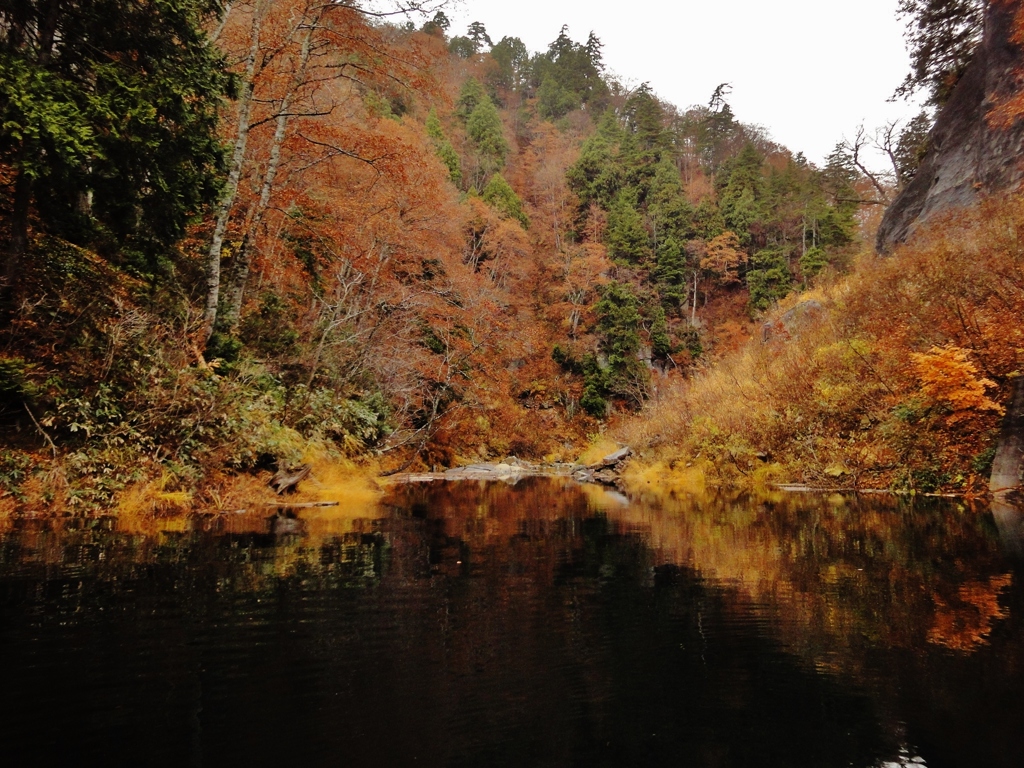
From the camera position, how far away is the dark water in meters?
1.83

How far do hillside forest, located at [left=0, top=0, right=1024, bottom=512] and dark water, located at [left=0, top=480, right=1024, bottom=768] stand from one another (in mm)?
3206

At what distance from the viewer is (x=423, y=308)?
20.5 meters

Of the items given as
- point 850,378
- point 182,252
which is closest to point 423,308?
point 182,252

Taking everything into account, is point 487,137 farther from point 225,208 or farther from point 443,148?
point 225,208

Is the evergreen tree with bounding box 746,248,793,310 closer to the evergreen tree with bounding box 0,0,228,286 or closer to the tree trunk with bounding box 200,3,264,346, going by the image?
the tree trunk with bounding box 200,3,264,346

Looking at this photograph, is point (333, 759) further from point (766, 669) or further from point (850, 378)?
point (850, 378)

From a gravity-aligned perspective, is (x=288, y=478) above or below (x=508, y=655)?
above

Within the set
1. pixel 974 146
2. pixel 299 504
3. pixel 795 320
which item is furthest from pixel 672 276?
pixel 299 504

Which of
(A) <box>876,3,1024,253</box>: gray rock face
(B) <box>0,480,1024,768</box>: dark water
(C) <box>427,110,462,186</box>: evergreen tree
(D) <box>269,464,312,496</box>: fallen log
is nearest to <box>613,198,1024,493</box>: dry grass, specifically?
(A) <box>876,3,1024,253</box>: gray rock face

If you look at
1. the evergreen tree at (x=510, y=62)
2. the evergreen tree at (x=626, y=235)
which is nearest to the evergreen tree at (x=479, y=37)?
the evergreen tree at (x=510, y=62)

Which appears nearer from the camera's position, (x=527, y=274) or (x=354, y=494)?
(x=354, y=494)

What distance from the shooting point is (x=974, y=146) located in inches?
721

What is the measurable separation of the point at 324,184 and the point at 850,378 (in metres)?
15.1

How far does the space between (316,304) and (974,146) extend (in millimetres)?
20736
